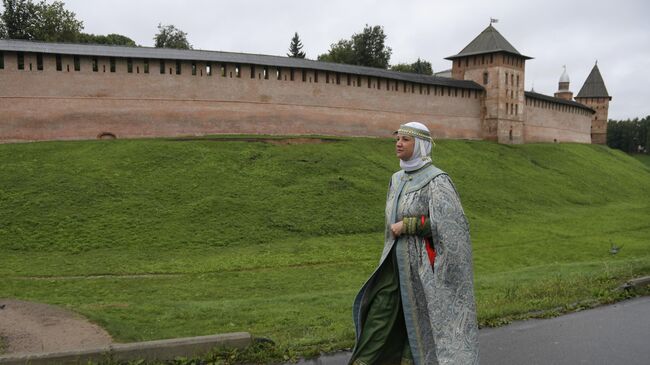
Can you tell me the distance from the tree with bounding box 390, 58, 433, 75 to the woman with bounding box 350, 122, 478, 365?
54343 millimetres

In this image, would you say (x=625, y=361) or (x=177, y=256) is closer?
(x=625, y=361)

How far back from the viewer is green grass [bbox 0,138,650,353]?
743 centimetres

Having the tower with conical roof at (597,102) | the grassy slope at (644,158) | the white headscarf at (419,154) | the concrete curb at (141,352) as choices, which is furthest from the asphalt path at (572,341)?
the grassy slope at (644,158)

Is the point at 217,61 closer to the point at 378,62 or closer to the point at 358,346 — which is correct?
the point at 358,346

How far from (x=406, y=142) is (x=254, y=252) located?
10.1m

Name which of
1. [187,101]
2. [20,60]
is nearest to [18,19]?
[20,60]

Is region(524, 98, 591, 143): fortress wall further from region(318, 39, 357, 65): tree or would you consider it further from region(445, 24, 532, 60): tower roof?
region(318, 39, 357, 65): tree

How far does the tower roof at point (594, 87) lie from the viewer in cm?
5553

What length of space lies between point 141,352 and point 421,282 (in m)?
2.17

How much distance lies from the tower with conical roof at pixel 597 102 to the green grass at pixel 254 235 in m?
32.9

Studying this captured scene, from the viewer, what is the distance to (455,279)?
3.75m

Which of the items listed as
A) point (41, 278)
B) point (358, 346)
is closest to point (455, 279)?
point (358, 346)

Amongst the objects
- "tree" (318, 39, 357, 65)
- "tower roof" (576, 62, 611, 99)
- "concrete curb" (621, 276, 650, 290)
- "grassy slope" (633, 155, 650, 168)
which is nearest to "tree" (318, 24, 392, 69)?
"tree" (318, 39, 357, 65)

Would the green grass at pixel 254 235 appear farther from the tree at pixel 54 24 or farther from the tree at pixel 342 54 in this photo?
the tree at pixel 342 54
